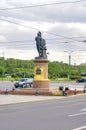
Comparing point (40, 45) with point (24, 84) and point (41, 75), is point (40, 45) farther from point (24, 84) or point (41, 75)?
point (24, 84)

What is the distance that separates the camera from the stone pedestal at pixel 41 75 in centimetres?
4378

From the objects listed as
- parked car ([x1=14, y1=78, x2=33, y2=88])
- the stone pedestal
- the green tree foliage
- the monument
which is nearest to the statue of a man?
the monument

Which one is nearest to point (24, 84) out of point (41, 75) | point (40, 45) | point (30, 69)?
point (40, 45)

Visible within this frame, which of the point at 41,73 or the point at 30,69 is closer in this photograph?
the point at 41,73

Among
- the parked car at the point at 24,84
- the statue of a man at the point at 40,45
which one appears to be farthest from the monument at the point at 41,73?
the parked car at the point at 24,84

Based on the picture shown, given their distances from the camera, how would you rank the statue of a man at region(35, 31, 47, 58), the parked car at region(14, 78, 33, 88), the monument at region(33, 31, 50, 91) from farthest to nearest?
the parked car at region(14, 78, 33, 88) < the statue of a man at region(35, 31, 47, 58) < the monument at region(33, 31, 50, 91)

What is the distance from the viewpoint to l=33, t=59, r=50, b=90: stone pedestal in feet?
144

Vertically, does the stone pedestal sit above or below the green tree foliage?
below

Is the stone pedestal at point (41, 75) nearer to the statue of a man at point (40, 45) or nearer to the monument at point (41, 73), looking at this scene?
the monument at point (41, 73)

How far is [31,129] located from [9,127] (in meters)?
0.95

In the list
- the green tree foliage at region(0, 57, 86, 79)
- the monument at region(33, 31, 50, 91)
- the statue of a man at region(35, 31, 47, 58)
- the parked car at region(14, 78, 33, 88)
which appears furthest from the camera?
the green tree foliage at region(0, 57, 86, 79)

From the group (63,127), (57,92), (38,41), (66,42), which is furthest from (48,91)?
(63,127)

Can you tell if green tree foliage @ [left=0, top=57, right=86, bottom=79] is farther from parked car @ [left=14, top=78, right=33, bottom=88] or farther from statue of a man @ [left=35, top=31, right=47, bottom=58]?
statue of a man @ [left=35, top=31, right=47, bottom=58]

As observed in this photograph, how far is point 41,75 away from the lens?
44.2 metres
